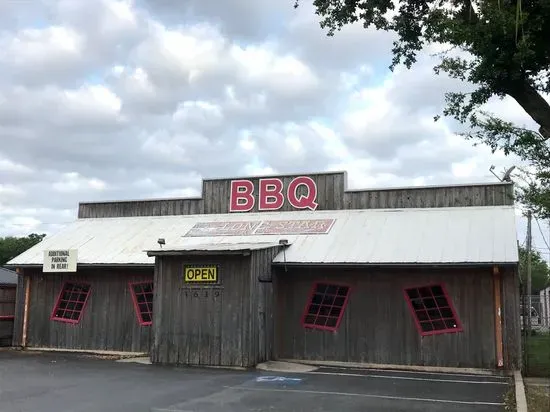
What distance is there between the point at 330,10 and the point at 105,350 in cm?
1157

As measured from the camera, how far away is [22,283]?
1875cm

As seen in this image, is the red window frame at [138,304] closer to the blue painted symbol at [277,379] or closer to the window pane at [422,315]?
the blue painted symbol at [277,379]

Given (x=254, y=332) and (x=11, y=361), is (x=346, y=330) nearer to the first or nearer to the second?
(x=254, y=332)

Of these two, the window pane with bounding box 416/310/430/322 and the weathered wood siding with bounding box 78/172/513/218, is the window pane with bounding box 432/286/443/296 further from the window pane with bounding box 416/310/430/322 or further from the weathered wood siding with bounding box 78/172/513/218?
the weathered wood siding with bounding box 78/172/513/218

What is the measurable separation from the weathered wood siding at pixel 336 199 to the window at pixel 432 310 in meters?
2.96

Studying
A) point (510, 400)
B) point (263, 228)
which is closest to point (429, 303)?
point (510, 400)

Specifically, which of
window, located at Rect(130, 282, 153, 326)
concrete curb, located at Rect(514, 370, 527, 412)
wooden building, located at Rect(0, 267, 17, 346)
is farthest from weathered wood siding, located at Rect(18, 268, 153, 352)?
concrete curb, located at Rect(514, 370, 527, 412)

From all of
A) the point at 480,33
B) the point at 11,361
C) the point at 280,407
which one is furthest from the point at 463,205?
the point at 11,361

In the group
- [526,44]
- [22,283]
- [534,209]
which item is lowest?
[22,283]

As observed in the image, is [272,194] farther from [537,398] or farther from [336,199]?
[537,398]

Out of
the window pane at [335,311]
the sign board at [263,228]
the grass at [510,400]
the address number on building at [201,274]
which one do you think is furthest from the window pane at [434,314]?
the address number on building at [201,274]

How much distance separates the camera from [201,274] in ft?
49.2

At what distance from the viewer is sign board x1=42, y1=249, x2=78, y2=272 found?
17.5 meters

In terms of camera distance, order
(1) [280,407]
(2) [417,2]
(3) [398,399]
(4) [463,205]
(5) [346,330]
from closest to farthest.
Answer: (1) [280,407]
(3) [398,399]
(2) [417,2]
(5) [346,330]
(4) [463,205]
